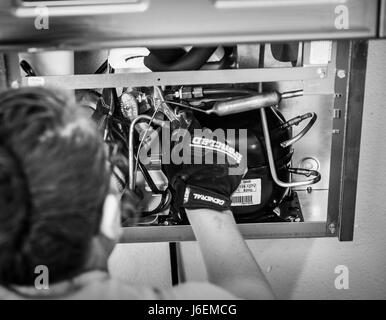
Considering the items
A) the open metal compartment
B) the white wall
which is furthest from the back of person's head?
the white wall

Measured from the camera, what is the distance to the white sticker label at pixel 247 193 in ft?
3.13

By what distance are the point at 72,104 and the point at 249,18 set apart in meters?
0.29

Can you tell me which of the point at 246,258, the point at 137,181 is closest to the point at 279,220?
the point at 246,258

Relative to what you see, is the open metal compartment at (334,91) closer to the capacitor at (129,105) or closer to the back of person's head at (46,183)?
the capacitor at (129,105)

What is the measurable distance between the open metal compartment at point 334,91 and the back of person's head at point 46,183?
11.8 inches

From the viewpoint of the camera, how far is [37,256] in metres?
0.54

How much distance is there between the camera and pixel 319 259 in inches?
42.3

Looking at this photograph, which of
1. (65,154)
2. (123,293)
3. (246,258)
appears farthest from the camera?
(246,258)

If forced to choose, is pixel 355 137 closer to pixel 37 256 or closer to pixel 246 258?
pixel 246 258

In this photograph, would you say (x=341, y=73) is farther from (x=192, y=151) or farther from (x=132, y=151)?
(x=132, y=151)

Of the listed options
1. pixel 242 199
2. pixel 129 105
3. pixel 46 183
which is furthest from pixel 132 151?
pixel 46 183

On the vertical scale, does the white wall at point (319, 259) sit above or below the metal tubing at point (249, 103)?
below

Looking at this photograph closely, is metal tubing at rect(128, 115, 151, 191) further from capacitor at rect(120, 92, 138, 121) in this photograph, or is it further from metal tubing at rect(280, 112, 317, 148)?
metal tubing at rect(280, 112, 317, 148)

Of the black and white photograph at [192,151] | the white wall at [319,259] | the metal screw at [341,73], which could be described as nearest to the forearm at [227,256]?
the black and white photograph at [192,151]
